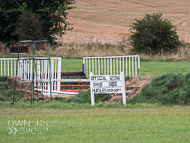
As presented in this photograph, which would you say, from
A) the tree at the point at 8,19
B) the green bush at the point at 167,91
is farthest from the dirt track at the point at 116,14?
the green bush at the point at 167,91

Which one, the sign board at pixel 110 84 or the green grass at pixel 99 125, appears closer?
the green grass at pixel 99 125

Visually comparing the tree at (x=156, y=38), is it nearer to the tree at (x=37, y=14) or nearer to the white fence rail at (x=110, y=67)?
the white fence rail at (x=110, y=67)

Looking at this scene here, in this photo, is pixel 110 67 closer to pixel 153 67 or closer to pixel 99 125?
pixel 153 67

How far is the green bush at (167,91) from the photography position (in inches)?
502

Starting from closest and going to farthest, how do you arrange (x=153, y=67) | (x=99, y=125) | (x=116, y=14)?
1. (x=99, y=125)
2. (x=153, y=67)
3. (x=116, y=14)

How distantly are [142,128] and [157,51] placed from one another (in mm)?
18475

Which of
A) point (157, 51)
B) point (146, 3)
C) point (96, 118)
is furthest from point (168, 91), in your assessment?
point (146, 3)

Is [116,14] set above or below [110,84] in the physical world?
above

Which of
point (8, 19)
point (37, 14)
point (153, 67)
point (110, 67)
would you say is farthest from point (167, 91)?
point (8, 19)

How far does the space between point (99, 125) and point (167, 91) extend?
18.4 ft

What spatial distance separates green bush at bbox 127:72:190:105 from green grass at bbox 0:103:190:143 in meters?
1.46

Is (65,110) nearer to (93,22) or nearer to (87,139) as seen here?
(87,139)

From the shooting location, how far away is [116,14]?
65625 millimetres

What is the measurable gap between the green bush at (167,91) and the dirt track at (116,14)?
38467mm
